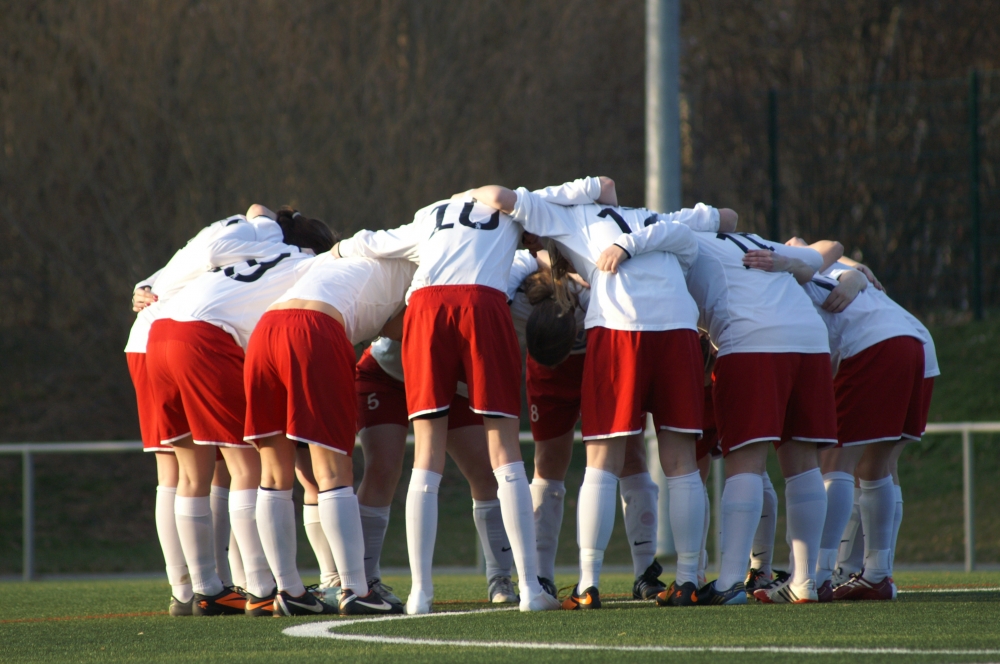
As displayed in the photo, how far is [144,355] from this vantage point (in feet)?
21.2

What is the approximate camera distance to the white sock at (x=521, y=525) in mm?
5410

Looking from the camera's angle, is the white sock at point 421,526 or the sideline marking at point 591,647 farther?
the white sock at point 421,526

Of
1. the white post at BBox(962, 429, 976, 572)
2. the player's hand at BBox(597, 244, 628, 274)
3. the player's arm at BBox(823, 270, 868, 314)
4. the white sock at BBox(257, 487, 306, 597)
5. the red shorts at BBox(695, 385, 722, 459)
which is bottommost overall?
the white post at BBox(962, 429, 976, 572)

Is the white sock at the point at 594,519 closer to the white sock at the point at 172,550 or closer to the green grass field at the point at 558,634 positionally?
the green grass field at the point at 558,634

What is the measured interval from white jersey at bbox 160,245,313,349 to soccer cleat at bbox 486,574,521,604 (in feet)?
5.67

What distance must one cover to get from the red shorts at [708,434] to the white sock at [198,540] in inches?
99.8

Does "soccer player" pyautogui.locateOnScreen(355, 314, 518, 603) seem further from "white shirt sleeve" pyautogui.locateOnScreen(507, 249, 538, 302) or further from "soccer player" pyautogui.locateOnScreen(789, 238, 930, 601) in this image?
"soccer player" pyautogui.locateOnScreen(789, 238, 930, 601)

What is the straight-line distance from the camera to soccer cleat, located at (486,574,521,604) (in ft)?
20.5

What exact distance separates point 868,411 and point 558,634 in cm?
230

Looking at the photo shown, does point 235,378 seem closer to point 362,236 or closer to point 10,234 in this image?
A: point 362,236

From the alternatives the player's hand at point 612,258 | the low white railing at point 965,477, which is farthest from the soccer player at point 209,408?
the low white railing at point 965,477

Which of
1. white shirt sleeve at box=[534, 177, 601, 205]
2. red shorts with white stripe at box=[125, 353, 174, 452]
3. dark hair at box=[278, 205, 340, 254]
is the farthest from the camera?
dark hair at box=[278, 205, 340, 254]

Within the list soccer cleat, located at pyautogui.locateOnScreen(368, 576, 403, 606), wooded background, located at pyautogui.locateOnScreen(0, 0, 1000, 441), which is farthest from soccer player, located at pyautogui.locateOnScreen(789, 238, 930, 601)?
wooded background, located at pyautogui.locateOnScreen(0, 0, 1000, 441)

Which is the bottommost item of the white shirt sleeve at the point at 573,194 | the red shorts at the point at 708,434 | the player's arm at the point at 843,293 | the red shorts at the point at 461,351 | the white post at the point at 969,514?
the white post at the point at 969,514
